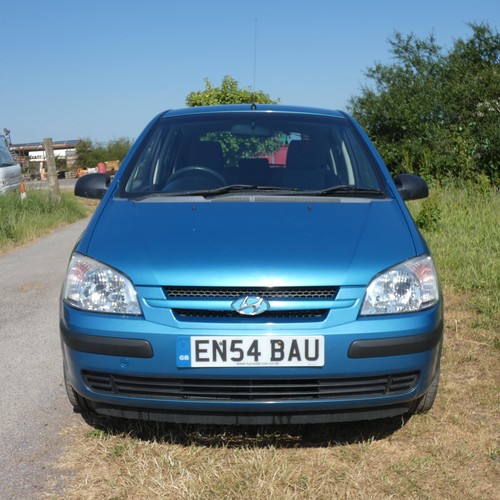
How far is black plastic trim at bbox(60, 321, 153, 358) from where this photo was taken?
268 centimetres

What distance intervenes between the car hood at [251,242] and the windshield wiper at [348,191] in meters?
0.17

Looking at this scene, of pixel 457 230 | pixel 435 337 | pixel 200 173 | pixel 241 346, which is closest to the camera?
pixel 241 346

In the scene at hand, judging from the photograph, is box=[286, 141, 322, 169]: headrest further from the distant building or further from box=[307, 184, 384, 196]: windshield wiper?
the distant building

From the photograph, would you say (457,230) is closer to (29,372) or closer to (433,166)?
(29,372)

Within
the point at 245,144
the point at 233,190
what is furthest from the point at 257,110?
the point at 233,190

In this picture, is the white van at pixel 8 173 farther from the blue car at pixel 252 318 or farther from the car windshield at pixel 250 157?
the blue car at pixel 252 318

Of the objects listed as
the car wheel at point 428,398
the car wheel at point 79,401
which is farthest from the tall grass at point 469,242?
the car wheel at point 79,401

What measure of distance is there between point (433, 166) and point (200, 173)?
45.4 ft

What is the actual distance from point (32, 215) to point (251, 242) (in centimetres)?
1072

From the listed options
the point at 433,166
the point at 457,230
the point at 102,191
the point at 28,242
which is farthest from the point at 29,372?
the point at 433,166

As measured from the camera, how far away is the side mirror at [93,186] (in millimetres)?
4055

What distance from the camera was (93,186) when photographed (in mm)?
4066

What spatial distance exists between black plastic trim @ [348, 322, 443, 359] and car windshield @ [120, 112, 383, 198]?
3.44 feet

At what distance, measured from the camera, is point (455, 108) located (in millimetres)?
18344
